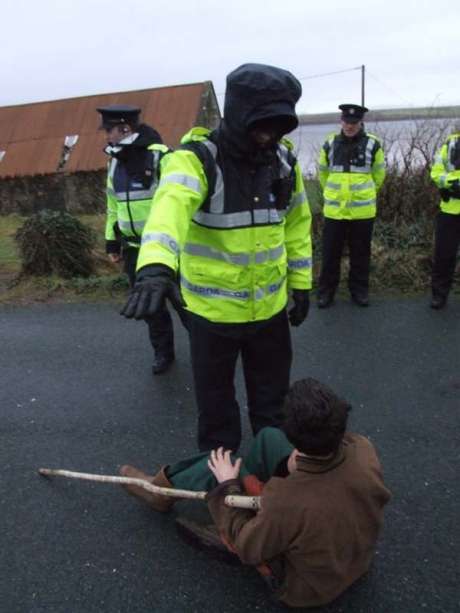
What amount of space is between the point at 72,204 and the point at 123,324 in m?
6.72

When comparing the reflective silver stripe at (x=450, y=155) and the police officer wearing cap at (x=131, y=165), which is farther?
the reflective silver stripe at (x=450, y=155)

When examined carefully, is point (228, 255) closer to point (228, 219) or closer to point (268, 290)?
point (228, 219)

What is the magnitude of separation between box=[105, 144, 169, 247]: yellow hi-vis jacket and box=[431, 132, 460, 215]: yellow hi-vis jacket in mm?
2556

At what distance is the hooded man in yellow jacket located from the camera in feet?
6.23

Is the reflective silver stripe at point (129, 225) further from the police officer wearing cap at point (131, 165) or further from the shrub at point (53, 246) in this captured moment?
the shrub at point (53, 246)

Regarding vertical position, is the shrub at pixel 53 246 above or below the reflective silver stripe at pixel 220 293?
below

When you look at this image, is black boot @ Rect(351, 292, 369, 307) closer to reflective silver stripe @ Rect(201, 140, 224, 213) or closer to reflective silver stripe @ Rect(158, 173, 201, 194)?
reflective silver stripe @ Rect(201, 140, 224, 213)

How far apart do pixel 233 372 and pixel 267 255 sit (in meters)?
0.64

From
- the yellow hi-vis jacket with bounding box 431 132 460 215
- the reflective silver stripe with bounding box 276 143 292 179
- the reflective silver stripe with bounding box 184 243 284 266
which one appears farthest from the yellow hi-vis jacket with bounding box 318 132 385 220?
the reflective silver stripe with bounding box 184 243 284 266

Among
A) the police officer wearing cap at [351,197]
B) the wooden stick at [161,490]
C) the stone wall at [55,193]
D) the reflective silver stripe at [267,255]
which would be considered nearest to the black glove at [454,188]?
the police officer wearing cap at [351,197]

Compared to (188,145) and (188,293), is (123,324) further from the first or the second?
(188,145)

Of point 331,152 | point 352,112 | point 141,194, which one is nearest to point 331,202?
point 331,152

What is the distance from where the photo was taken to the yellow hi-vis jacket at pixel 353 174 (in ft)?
16.5

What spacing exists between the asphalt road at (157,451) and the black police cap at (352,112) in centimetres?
179
